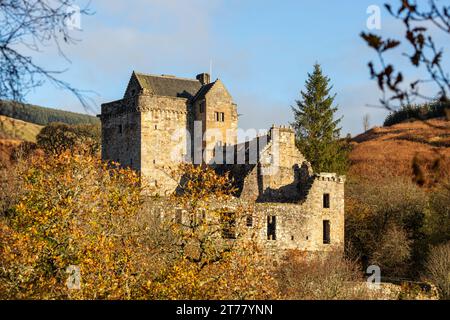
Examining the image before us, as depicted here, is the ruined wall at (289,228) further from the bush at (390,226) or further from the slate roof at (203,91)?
the slate roof at (203,91)

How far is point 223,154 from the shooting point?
1934 inches

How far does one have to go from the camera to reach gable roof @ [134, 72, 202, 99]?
50.4m

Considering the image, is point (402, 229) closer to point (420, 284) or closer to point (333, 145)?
point (420, 284)

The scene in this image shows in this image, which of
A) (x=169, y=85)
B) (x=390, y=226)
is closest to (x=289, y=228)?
(x=390, y=226)

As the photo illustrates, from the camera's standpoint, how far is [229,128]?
50938mm

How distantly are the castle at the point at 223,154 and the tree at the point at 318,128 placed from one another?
10.3 metres

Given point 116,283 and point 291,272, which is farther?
point 291,272

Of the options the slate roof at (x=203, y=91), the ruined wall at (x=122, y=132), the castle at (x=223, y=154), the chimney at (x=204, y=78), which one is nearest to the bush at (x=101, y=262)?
the castle at (x=223, y=154)

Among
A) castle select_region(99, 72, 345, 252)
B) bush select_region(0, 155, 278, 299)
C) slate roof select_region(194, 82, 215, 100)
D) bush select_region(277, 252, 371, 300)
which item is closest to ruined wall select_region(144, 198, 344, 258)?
castle select_region(99, 72, 345, 252)

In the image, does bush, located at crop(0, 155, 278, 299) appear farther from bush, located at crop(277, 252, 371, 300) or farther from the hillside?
the hillside

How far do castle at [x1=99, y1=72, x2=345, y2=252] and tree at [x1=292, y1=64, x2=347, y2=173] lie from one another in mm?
10344

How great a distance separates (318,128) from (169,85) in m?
15.9

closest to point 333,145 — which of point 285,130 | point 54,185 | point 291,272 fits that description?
point 285,130
